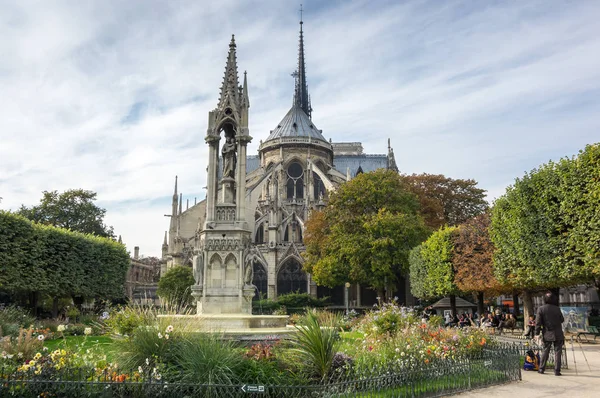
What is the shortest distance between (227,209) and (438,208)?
33.2 meters

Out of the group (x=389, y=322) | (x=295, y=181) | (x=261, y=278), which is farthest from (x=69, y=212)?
(x=389, y=322)

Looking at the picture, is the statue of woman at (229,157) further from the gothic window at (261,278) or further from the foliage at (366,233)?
the gothic window at (261,278)

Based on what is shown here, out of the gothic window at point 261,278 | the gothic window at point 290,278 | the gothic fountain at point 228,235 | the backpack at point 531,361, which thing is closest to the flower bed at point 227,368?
the backpack at point 531,361

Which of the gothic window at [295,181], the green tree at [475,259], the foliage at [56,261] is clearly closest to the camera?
the foliage at [56,261]

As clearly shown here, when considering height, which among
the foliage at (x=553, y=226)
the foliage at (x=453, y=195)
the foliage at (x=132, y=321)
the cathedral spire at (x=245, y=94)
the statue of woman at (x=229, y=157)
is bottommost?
the foliage at (x=132, y=321)

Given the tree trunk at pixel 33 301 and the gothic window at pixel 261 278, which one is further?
the gothic window at pixel 261 278

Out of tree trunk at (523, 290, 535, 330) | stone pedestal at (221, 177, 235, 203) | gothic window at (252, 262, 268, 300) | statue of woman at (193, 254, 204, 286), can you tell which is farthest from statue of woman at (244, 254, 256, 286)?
gothic window at (252, 262, 268, 300)

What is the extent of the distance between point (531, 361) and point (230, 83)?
10759 millimetres

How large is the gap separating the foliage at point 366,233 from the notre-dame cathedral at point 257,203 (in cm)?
603

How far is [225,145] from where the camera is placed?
1482cm

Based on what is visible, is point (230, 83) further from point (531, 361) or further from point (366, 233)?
point (366, 233)

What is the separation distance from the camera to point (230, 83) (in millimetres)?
14836

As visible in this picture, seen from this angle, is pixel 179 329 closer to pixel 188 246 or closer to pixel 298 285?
pixel 298 285

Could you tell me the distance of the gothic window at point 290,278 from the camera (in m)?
52.5
